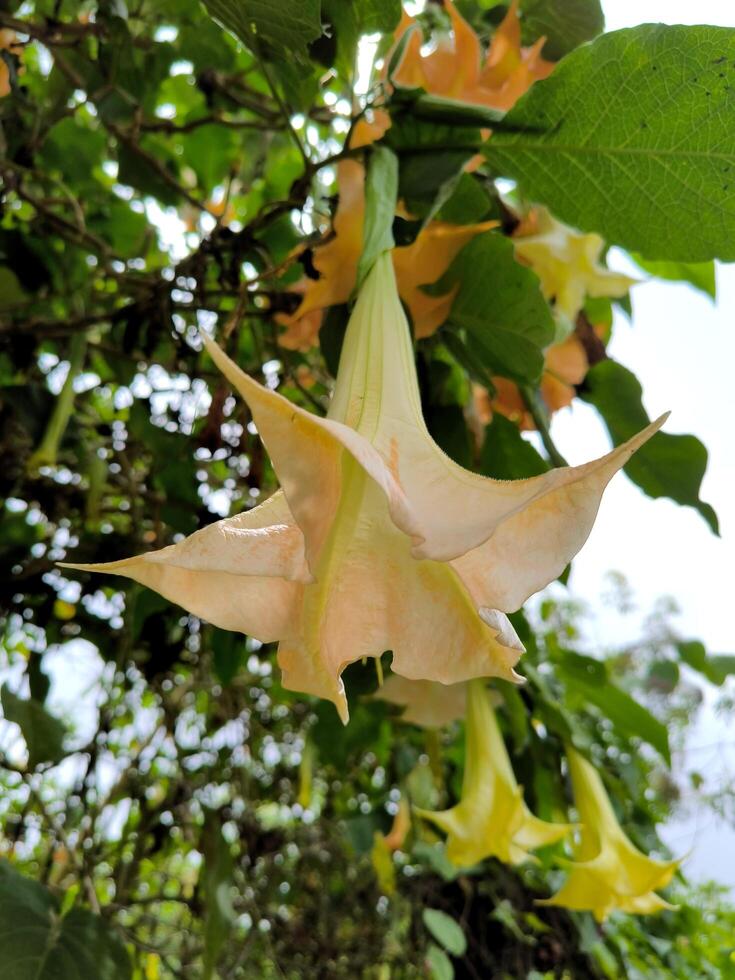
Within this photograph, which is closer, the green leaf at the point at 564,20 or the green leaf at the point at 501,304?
the green leaf at the point at 501,304

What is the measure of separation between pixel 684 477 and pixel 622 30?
0.27 metres

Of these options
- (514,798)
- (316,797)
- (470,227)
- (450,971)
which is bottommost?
(450,971)

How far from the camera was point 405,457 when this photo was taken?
0.90 ft

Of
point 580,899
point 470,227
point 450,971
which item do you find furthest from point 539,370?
point 450,971

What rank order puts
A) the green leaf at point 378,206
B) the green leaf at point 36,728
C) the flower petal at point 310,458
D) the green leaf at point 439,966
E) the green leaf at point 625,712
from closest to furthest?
the flower petal at point 310,458
the green leaf at point 378,206
the green leaf at point 36,728
the green leaf at point 625,712
the green leaf at point 439,966

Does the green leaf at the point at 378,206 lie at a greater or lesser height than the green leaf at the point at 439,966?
greater

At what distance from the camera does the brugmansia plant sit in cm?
26

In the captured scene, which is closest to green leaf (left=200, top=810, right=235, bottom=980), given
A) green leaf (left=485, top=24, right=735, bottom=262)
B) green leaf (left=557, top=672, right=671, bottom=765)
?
green leaf (left=557, top=672, right=671, bottom=765)

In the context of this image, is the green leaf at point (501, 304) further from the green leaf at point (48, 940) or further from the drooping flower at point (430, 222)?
the green leaf at point (48, 940)

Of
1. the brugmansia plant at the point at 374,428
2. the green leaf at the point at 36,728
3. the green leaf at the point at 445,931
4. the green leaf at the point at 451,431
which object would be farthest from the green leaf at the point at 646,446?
the green leaf at the point at 445,931

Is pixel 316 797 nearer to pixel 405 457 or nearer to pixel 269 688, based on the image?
pixel 269 688

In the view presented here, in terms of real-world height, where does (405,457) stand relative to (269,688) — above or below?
below

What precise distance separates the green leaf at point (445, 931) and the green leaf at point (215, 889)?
248 mm

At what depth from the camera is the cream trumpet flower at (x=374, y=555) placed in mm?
229
